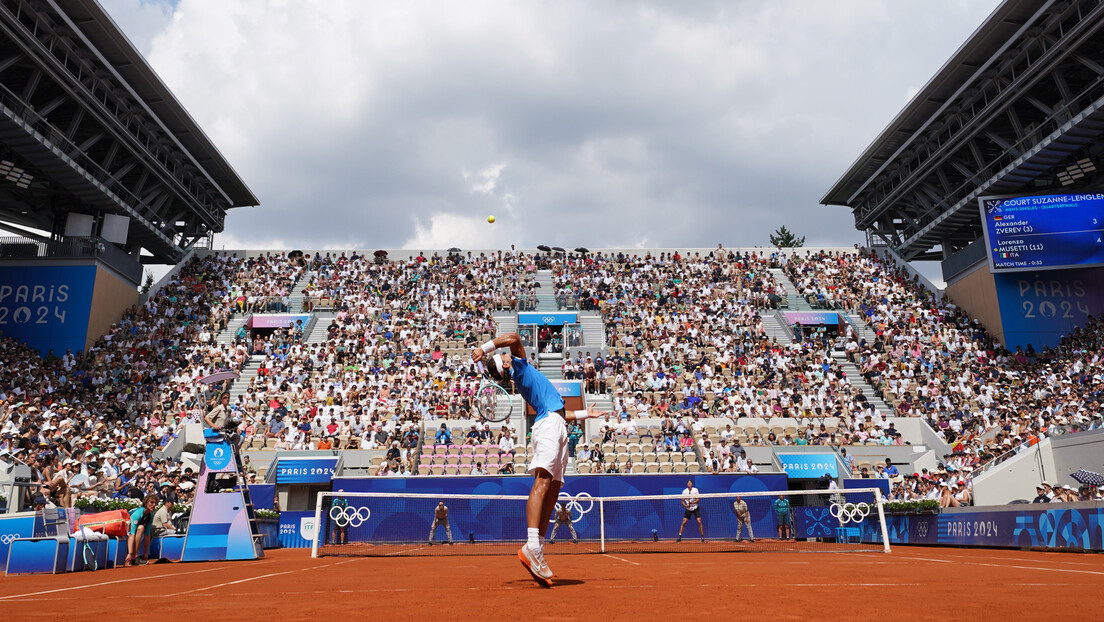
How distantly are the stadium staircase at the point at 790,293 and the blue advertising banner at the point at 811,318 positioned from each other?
53 centimetres

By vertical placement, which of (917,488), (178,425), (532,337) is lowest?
(917,488)

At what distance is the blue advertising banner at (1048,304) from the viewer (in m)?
39.8

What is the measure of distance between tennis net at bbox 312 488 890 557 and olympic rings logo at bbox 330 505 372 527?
31mm

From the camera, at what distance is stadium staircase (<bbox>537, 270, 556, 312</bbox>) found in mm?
41625

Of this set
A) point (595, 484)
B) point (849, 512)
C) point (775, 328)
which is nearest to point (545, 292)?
point (775, 328)

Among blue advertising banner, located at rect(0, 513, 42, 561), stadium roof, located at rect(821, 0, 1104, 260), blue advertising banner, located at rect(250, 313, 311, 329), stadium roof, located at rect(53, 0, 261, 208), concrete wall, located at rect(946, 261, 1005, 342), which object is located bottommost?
blue advertising banner, located at rect(0, 513, 42, 561)

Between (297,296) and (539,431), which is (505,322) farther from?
(539,431)

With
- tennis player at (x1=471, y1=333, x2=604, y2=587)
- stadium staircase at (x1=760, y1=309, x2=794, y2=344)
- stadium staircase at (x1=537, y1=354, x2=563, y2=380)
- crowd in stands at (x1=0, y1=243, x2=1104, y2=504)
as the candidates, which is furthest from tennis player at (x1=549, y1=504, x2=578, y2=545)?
stadium staircase at (x1=760, y1=309, x2=794, y2=344)

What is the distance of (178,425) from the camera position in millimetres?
31688

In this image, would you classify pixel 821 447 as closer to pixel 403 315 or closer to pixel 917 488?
pixel 917 488

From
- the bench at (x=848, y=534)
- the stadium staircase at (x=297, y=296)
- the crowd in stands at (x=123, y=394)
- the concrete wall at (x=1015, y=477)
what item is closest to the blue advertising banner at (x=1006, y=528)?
the bench at (x=848, y=534)

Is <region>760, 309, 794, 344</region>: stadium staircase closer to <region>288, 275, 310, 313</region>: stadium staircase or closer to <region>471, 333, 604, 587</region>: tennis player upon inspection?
<region>288, 275, 310, 313</region>: stadium staircase

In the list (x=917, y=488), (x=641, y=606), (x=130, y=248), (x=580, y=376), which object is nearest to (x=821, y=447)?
(x=917, y=488)

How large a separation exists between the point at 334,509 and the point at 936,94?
1455 inches
